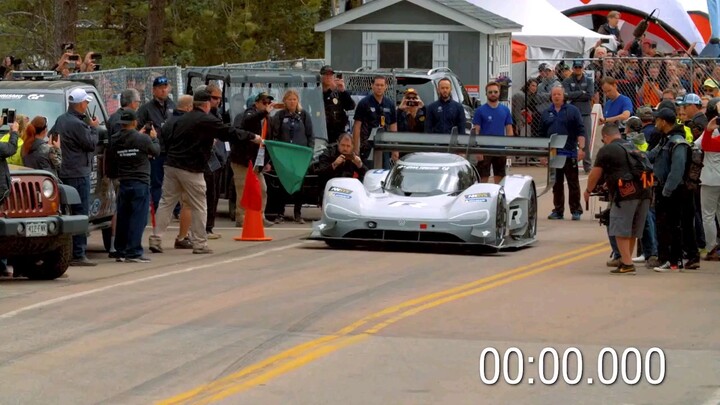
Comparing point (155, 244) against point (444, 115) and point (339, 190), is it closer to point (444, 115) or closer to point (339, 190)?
point (339, 190)

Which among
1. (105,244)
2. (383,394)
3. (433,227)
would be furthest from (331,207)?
(383,394)

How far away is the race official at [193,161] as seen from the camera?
18.7 m

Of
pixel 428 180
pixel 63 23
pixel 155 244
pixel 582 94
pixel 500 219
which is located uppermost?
pixel 63 23

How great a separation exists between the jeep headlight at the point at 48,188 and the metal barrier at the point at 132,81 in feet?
28.7

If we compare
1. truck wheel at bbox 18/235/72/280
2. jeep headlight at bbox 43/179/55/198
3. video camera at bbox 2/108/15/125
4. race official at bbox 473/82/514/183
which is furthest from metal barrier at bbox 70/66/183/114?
jeep headlight at bbox 43/179/55/198

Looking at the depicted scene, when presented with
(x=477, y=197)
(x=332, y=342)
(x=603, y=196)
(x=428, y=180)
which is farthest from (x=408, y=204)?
(x=332, y=342)

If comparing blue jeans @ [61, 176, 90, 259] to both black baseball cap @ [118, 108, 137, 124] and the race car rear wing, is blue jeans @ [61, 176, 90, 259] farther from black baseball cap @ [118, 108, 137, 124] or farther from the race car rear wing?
the race car rear wing

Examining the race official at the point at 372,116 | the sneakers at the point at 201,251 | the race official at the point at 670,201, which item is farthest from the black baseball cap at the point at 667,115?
the race official at the point at 372,116

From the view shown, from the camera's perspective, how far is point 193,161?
18.7 metres

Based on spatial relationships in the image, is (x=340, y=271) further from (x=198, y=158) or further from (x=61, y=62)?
(x=61, y=62)

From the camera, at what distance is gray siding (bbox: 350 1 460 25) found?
115ft

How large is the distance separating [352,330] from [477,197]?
5950mm

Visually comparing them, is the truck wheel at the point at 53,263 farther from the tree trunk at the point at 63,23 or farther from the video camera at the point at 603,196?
the tree trunk at the point at 63,23

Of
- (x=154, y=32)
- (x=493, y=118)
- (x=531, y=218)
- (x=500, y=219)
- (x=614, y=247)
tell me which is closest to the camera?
(x=614, y=247)
